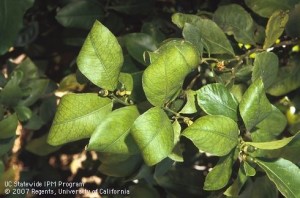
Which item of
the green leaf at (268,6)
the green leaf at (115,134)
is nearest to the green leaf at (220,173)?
the green leaf at (115,134)

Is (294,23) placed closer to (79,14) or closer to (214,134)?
(214,134)

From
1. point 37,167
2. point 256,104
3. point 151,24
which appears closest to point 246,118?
point 256,104

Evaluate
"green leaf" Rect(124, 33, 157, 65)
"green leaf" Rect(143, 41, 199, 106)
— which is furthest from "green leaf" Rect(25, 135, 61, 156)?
"green leaf" Rect(143, 41, 199, 106)

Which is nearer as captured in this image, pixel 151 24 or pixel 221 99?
pixel 221 99

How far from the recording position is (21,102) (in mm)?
1145

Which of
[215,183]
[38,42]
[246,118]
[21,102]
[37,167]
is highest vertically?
[246,118]

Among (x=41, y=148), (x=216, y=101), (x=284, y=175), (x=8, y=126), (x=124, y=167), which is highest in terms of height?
(x=216, y=101)

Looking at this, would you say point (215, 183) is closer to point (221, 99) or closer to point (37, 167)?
point (221, 99)

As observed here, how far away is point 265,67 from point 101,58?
1.03 feet

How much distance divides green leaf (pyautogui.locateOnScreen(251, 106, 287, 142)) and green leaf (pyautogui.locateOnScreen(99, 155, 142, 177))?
1.02ft

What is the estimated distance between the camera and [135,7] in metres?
1.25

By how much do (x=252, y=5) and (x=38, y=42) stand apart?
905mm

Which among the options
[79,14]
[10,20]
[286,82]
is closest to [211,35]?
[286,82]

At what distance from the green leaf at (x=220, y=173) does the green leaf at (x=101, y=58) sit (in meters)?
0.22
